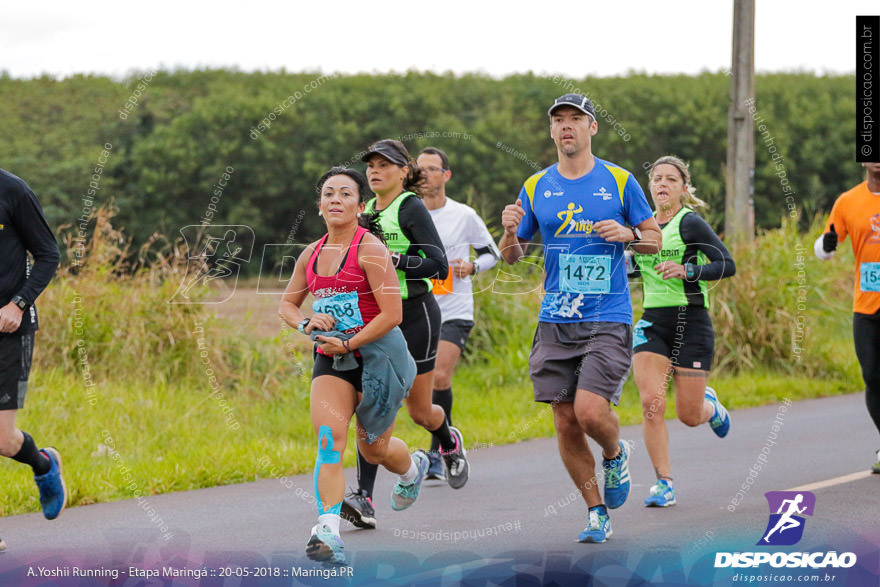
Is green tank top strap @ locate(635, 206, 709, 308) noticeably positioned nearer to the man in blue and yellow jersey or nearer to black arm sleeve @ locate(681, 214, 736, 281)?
black arm sleeve @ locate(681, 214, 736, 281)

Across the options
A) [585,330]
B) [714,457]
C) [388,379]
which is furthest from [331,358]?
[714,457]

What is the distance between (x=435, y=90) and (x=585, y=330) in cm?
1861

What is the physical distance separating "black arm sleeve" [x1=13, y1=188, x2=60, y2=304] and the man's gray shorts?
2.51 metres

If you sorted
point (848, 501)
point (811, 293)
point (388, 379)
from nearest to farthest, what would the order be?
point (388, 379) → point (848, 501) → point (811, 293)

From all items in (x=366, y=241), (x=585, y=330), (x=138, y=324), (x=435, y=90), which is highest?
(x=435, y=90)

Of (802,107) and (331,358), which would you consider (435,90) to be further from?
(331,358)

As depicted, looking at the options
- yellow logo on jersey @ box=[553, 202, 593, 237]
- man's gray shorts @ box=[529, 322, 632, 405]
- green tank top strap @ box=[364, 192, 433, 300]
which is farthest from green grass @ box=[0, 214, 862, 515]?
yellow logo on jersey @ box=[553, 202, 593, 237]

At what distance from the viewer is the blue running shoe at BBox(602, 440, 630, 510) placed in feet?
19.0

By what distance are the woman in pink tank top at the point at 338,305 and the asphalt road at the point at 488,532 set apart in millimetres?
562

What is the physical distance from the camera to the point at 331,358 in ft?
18.1

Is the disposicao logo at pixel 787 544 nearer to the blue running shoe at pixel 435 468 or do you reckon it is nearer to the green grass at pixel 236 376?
the blue running shoe at pixel 435 468

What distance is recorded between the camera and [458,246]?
8156mm

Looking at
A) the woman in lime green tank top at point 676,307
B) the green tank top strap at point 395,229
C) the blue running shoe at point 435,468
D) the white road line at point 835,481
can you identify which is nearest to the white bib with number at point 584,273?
the green tank top strap at point 395,229

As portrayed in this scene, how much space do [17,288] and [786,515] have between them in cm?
419
